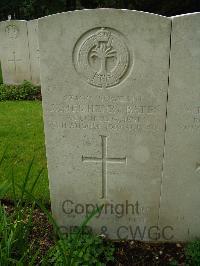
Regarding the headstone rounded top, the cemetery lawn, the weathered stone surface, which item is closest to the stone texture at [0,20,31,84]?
the headstone rounded top

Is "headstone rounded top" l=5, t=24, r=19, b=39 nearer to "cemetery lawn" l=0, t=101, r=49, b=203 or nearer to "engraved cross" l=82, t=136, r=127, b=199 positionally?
"cemetery lawn" l=0, t=101, r=49, b=203

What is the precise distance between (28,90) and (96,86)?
21.3 ft

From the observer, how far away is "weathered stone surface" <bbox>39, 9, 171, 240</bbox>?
2.73 metres

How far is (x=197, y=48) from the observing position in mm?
2707

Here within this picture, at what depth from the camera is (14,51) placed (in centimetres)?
928

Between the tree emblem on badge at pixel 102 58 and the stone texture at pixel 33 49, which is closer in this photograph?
the tree emblem on badge at pixel 102 58

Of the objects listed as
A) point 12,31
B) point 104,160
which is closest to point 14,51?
point 12,31

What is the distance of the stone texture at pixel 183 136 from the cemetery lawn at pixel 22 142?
153 centimetres

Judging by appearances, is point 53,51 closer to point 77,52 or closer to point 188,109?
point 77,52

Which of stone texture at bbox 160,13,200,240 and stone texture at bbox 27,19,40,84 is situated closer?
stone texture at bbox 160,13,200,240

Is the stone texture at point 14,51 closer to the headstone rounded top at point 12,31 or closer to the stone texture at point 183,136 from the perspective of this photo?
the headstone rounded top at point 12,31

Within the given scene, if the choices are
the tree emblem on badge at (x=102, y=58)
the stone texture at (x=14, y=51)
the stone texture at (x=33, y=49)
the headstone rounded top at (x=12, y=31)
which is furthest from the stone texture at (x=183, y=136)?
the headstone rounded top at (x=12, y=31)

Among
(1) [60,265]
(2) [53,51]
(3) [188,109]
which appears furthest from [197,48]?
(1) [60,265]

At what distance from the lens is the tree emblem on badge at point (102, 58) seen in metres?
2.76
